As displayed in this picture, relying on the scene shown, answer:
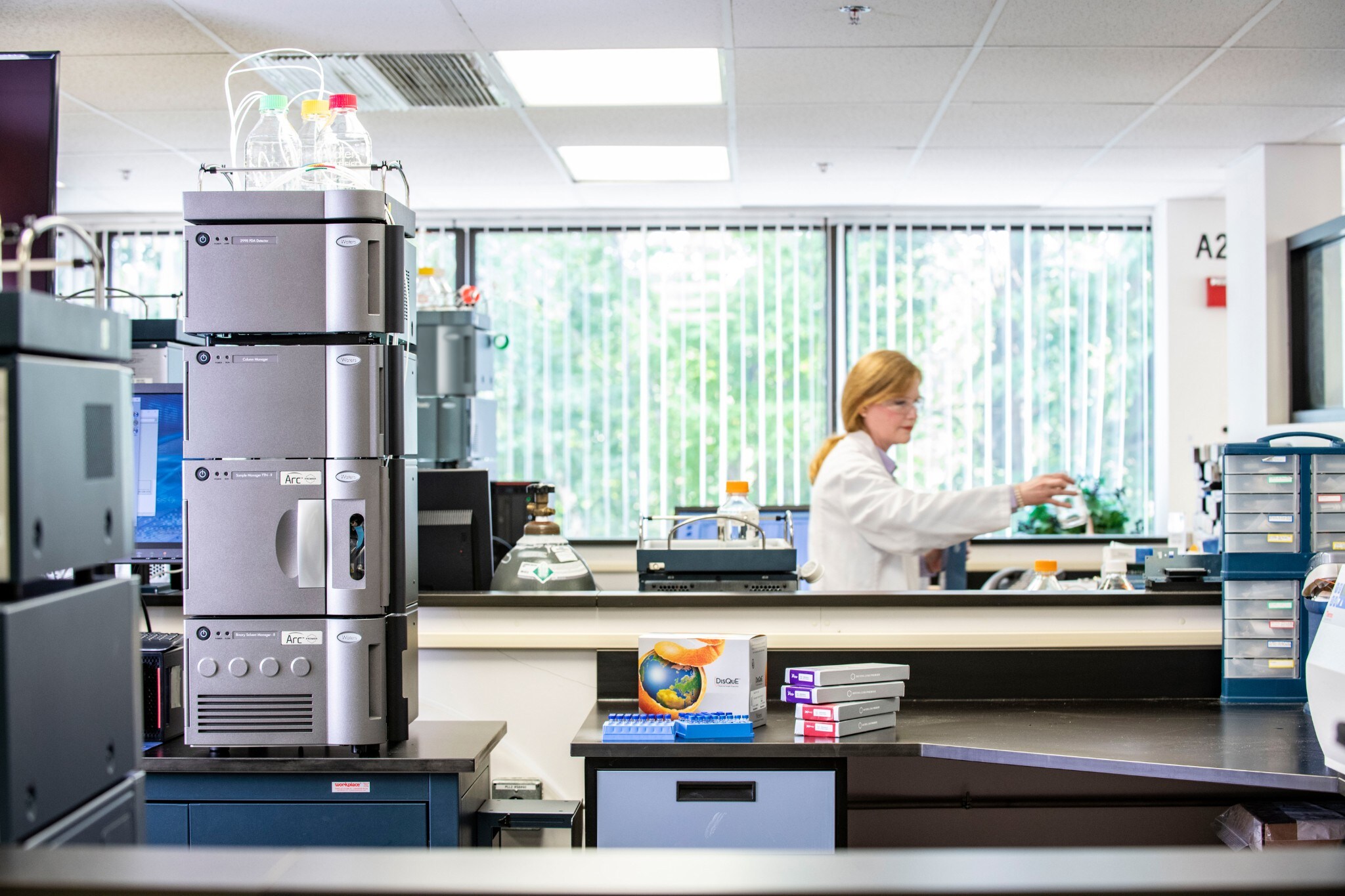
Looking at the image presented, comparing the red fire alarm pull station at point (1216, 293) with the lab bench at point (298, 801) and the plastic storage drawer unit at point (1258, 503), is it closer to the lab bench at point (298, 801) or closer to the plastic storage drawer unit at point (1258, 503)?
the plastic storage drawer unit at point (1258, 503)

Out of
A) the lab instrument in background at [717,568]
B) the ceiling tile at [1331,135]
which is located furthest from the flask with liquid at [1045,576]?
the ceiling tile at [1331,135]

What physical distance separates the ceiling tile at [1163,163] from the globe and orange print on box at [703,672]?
3.31 metres

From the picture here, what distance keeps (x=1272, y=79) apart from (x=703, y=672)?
2.93m

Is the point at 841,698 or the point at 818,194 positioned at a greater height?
the point at 818,194

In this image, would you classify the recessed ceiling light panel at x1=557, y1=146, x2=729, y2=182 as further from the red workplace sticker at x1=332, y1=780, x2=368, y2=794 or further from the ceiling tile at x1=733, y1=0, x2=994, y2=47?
the red workplace sticker at x1=332, y1=780, x2=368, y2=794

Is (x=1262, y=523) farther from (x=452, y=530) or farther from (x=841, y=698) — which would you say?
(x=452, y=530)

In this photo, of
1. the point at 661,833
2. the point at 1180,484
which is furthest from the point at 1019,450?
the point at 661,833

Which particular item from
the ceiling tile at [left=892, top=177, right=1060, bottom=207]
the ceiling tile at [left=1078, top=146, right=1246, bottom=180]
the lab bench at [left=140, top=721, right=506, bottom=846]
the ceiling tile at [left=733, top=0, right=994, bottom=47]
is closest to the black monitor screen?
the lab bench at [left=140, top=721, right=506, bottom=846]

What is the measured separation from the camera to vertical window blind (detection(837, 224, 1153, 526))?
546cm

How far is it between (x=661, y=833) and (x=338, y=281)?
1.07 meters

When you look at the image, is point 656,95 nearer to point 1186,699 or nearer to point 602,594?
point 602,594

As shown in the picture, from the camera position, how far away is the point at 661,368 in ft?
18.1

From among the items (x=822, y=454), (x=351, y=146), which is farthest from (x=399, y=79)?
(x=822, y=454)

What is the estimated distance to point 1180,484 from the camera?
525 centimetres
